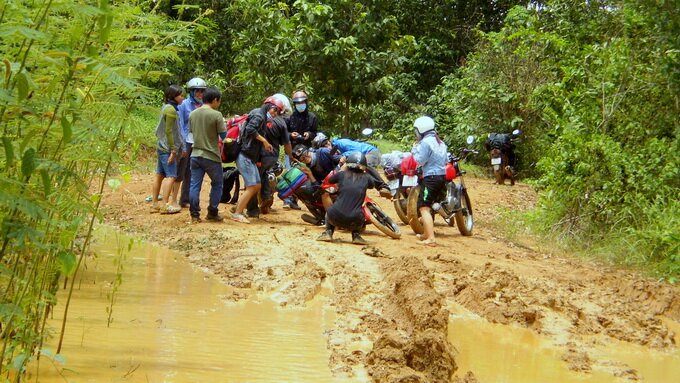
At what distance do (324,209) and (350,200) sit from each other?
1403 millimetres

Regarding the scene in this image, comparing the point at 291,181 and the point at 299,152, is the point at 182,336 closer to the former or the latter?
the point at 291,181

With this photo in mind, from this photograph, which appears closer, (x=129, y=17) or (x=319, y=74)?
(x=129, y=17)

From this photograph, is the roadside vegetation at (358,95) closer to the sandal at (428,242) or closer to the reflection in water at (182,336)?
the reflection in water at (182,336)

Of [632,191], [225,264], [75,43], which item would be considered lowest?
[225,264]

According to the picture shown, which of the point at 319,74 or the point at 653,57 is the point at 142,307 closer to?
the point at 653,57

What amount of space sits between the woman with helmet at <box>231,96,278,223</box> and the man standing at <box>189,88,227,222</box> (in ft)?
1.30

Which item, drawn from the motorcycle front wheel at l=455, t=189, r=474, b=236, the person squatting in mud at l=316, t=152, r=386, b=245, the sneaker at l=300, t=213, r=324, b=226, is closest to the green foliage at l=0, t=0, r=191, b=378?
the person squatting in mud at l=316, t=152, r=386, b=245

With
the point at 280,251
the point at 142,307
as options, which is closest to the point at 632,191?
the point at 280,251

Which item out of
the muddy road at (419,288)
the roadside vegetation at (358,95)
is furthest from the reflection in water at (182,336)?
the roadside vegetation at (358,95)

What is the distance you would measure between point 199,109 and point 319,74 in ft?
23.2

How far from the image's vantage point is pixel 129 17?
5012 millimetres

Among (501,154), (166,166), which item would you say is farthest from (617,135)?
(501,154)

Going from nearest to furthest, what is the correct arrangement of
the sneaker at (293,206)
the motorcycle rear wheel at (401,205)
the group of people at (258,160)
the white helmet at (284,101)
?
the group of people at (258,160) → the white helmet at (284,101) → the motorcycle rear wheel at (401,205) → the sneaker at (293,206)

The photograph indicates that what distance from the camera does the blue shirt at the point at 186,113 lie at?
12.1 meters
